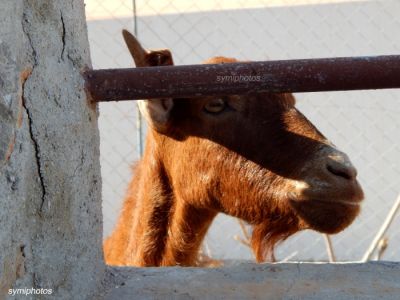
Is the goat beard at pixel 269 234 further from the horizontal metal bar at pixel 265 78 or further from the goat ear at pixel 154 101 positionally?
the horizontal metal bar at pixel 265 78

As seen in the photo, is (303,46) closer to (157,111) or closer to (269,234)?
(269,234)

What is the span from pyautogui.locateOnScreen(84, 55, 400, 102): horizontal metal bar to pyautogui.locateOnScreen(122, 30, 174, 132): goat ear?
991 mm

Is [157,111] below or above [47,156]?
above

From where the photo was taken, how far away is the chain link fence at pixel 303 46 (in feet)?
25.6

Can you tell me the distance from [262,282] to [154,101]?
145 centimetres

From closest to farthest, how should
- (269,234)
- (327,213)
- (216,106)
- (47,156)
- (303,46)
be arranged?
(47,156)
(327,213)
(216,106)
(269,234)
(303,46)

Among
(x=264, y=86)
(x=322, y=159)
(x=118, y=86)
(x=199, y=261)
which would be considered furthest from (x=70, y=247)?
(x=199, y=261)

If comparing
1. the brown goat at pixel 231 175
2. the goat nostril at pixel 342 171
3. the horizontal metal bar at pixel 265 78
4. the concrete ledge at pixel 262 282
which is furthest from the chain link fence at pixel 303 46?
the horizontal metal bar at pixel 265 78

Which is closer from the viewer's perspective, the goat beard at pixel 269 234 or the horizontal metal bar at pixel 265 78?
the horizontal metal bar at pixel 265 78

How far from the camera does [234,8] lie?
8.07 meters

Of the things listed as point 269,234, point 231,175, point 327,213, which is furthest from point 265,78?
point 269,234

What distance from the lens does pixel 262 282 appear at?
2.53 meters

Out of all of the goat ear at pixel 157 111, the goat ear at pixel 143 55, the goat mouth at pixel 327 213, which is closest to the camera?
the goat ear at pixel 143 55

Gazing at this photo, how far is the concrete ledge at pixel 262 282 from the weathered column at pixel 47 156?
0.50 feet
